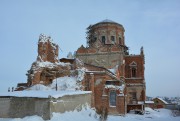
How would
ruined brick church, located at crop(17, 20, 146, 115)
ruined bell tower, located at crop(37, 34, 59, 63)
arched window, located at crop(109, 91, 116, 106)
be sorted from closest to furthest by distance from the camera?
ruined brick church, located at crop(17, 20, 146, 115) < arched window, located at crop(109, 91, 116, 106) < ruined bell tower, located at crop(37, 34, 59, 63)

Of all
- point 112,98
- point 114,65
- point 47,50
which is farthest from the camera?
point 114,65

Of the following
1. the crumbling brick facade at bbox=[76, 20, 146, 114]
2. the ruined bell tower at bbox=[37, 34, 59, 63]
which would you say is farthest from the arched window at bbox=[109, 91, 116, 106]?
the ruined bell tower at bbox=[37, 34, 59, 63]

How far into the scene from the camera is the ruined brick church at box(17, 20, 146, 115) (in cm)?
2936

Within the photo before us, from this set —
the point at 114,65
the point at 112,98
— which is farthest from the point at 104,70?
the point at 114,65

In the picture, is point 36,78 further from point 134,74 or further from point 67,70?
point 134,74

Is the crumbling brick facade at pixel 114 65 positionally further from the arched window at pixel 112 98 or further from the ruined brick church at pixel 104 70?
the arched window at pixel 112 98

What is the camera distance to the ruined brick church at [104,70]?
29359 millimetres

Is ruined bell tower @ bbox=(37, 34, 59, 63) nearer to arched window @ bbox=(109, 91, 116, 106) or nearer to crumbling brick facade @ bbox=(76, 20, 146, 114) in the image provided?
crumbling brick facade @ bbox=(76, 20, 146, 114)

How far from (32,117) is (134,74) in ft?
84.4

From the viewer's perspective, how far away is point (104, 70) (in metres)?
30.7

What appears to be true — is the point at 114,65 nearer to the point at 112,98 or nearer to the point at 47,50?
the point at 112,98

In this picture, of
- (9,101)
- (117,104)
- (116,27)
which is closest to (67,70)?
(117,104)

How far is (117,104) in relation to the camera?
96.5 ft

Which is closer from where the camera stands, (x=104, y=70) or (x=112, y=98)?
(x=112, y=98)
